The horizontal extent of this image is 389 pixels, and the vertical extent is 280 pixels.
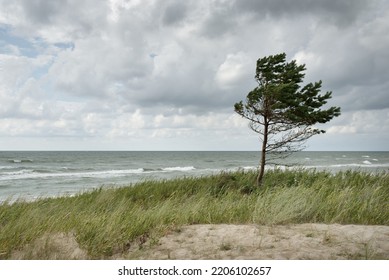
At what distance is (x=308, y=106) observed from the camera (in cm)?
1177

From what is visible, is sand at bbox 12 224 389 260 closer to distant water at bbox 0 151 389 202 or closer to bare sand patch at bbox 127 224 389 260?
bare sand patch at bbox 127 224 389 260

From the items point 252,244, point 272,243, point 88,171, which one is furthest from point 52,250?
point 88,171

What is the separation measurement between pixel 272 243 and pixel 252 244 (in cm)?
30

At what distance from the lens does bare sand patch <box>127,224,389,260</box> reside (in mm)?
4223

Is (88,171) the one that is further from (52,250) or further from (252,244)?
(252,244)

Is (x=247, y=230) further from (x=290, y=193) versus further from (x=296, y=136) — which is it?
(x=296, y=136)

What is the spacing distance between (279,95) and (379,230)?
268 inches

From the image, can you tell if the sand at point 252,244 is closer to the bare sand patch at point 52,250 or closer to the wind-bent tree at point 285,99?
the bare sand patch at point 52,250

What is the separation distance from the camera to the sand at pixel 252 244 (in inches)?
167

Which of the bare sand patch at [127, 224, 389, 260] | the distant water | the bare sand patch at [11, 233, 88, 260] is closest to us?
the bare sand patch at [127, 224, 389, 260]

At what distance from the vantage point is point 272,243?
456 centimetres

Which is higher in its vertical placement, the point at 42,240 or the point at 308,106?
the point at 308,106

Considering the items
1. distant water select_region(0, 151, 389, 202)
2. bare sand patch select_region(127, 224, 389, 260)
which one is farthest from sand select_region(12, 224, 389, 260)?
distant water select_region(0, 151, 389, 202)
